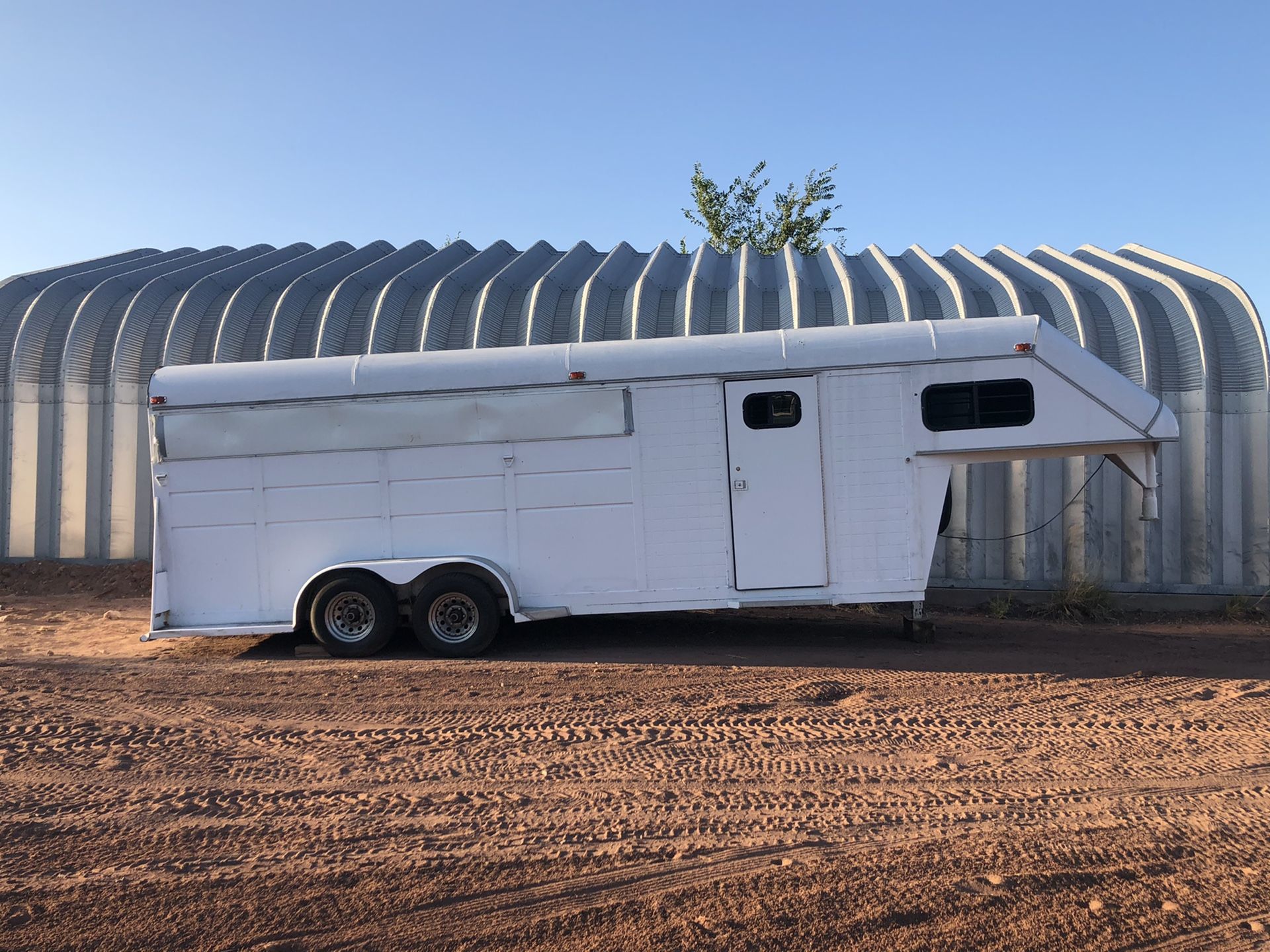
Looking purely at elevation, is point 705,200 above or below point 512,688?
above

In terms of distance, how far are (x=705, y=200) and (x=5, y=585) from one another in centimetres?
2638

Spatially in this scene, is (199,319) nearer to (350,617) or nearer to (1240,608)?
(350,617)

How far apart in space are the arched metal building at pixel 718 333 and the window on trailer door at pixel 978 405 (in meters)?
3.75

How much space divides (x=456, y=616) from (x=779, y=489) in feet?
11.1

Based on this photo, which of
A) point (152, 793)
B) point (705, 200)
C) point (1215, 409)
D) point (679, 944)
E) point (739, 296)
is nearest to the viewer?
point (679, 944)

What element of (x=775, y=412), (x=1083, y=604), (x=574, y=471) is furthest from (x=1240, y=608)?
(x=574, y=471)

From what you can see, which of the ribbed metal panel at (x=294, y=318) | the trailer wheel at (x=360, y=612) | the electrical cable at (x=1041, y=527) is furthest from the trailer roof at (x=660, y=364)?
the ribbed metal panel at (x=294, y=318)

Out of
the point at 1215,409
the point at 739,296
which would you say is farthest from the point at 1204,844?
the point at 739,296

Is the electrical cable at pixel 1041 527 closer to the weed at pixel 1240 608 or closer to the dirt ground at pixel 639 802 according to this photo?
the weed at pixel 1240 608

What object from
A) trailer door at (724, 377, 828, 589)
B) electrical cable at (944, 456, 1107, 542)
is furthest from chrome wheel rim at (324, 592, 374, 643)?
electrical cable at (944, 456, 1107, 542)

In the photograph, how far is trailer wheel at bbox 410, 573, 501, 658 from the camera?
26.7 feet

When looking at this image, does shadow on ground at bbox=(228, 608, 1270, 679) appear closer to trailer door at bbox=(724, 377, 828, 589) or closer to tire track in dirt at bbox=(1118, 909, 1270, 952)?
trailer door at bbox=(724, 377, 828, 589)

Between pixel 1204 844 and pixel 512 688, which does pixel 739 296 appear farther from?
pixel 1204 844

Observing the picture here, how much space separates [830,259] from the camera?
15398mm
